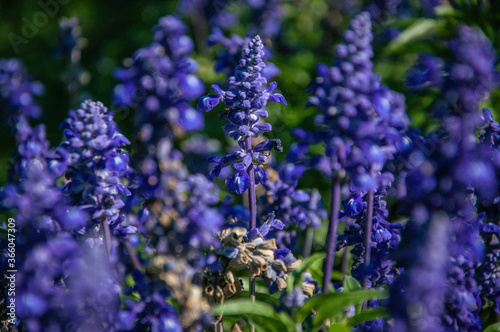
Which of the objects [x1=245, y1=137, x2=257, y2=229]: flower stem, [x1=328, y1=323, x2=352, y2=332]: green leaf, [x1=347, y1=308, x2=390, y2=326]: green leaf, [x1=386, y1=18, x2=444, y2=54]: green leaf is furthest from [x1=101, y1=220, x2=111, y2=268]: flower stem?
[x1=386, y1=18, x2=444, y2=54]: green leaf

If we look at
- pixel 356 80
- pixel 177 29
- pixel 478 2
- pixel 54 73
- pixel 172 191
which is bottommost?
pixel 172 191

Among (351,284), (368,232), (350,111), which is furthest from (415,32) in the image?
(350,111)

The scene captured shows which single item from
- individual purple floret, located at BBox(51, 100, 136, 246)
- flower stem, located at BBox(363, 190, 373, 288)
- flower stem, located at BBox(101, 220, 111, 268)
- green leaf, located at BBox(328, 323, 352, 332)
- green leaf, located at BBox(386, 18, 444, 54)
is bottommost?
green leaf, located at BBox(328, 323, 352, 332)

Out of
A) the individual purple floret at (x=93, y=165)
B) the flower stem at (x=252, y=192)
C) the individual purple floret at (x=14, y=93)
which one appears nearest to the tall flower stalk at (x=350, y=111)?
the flower stem at (x=252, y=192)

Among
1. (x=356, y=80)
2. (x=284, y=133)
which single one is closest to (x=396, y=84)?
(x=284, y=133)

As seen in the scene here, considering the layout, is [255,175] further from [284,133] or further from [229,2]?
[229,2]

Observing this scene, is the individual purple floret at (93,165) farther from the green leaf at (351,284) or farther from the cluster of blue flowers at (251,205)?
the green leaf at (351,284)

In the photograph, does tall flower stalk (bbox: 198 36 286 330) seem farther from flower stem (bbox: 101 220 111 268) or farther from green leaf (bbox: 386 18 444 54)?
green leaf (bbox: 386 18 444 54)
